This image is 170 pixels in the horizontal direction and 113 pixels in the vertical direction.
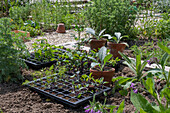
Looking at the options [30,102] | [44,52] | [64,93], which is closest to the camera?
[30,102]

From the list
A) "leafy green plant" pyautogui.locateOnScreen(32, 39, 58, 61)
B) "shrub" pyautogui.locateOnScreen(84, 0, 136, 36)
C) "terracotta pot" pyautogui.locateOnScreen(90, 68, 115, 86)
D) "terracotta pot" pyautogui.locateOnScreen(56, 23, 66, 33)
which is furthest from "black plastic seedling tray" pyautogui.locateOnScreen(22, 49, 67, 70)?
"terracotta pot" pyautogui.locateOnScreen(56, 23, 66, 33)

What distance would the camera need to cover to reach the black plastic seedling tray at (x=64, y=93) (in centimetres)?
302

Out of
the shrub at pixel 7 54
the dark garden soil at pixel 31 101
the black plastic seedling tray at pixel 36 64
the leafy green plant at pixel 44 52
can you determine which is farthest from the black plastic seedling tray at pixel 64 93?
the leafy green plant at pixel 44 52

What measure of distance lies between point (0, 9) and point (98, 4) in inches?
249

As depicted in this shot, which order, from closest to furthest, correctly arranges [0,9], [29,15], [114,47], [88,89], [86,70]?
[88,89], [86,70], [114,47], [29,15], [0,9]

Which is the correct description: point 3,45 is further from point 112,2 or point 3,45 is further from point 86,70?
point 112,2

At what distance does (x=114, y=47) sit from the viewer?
4492 mm

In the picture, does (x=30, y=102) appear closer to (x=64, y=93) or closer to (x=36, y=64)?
(x=64, y=93)

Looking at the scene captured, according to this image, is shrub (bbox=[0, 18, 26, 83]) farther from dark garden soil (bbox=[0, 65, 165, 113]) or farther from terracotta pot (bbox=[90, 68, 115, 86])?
terracotta pot (bbox=[90, 68, 115, 86])

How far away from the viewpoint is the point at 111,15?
5566mm

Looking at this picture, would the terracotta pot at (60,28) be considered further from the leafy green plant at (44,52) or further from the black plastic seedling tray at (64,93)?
the black plastic seedling tray at (64,93)

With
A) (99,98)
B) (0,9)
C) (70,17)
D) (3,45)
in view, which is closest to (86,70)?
(99,98)

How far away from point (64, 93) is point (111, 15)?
9.07ft

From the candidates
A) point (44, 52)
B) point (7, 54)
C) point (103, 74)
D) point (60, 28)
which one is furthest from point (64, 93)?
point (60, 28)
